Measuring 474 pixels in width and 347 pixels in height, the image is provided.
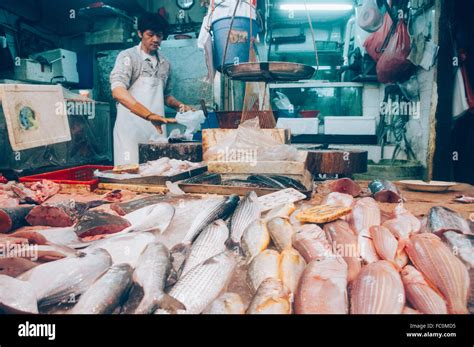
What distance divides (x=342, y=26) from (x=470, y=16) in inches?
250

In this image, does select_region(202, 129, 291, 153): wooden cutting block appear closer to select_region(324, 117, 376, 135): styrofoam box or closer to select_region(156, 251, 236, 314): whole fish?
select_region(156, 251, 236, 314): whole fish

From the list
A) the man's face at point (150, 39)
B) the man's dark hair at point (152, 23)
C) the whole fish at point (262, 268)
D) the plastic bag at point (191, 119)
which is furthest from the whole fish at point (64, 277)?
the man's face at point (150, 39)

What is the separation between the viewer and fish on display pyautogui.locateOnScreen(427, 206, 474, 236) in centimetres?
221

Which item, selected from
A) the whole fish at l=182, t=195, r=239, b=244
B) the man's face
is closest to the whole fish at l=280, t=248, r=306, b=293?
the whole fish at l=182, t=195, r=239, b=244

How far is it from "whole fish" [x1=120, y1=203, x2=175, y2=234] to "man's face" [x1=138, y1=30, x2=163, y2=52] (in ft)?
13.6

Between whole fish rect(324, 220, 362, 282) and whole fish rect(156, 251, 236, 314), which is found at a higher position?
whole fish rect(324, 220, 362, 282)

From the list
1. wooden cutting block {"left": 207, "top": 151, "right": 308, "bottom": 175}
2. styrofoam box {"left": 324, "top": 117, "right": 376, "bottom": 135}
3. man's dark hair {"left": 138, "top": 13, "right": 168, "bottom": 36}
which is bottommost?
wooden cutting block {"left": 207, "top": 151, "right": 308, "bottom": 175}

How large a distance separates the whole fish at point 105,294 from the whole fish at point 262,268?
63 cm

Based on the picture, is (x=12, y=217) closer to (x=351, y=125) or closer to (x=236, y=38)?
(x=236, y=38)

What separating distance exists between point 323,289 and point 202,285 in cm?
58

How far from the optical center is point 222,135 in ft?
15.0

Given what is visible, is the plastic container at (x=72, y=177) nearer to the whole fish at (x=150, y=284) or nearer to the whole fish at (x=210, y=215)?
the whole fish at (x=210, y=215)

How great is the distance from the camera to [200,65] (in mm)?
7934
